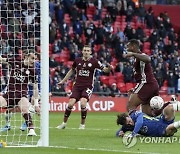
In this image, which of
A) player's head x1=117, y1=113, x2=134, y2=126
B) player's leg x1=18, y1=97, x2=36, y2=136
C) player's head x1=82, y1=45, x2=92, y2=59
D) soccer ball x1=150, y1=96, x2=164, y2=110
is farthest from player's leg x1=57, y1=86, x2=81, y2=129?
player's head x1=117, y1=113, x2=134, y2=126

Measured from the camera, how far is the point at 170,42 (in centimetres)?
3859

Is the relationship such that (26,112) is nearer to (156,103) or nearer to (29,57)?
(29,57)

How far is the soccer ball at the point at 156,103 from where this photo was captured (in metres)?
14.9

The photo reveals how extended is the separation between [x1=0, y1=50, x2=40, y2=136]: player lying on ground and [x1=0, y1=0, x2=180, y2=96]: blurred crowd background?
1257 cm

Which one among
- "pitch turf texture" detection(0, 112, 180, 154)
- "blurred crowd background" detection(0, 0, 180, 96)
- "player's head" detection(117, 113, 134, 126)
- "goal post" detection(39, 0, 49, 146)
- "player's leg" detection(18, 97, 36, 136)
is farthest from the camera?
"blurred crowd background" detection(0, 0, 180, 96)

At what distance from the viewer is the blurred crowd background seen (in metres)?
33.0

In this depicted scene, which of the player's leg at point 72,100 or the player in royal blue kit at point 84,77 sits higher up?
the player in royal blue kit at point 84,77

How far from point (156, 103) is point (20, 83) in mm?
3547

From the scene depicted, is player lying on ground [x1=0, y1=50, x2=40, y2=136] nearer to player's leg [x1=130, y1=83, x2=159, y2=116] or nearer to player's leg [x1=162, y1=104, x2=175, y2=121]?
player's leg [x1=130, y1=83, x2=159, y2=116]

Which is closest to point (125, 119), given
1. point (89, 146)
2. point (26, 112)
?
point (89, 146)

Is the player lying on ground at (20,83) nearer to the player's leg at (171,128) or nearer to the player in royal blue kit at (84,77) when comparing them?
the player in royal blue kit at (84,77)

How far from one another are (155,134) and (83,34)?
22.0 meters

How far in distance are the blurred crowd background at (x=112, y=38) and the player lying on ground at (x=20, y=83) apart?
12575 mm

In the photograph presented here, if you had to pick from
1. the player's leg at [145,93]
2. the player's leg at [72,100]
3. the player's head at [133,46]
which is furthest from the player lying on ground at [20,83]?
the player's leg at [145,93]
